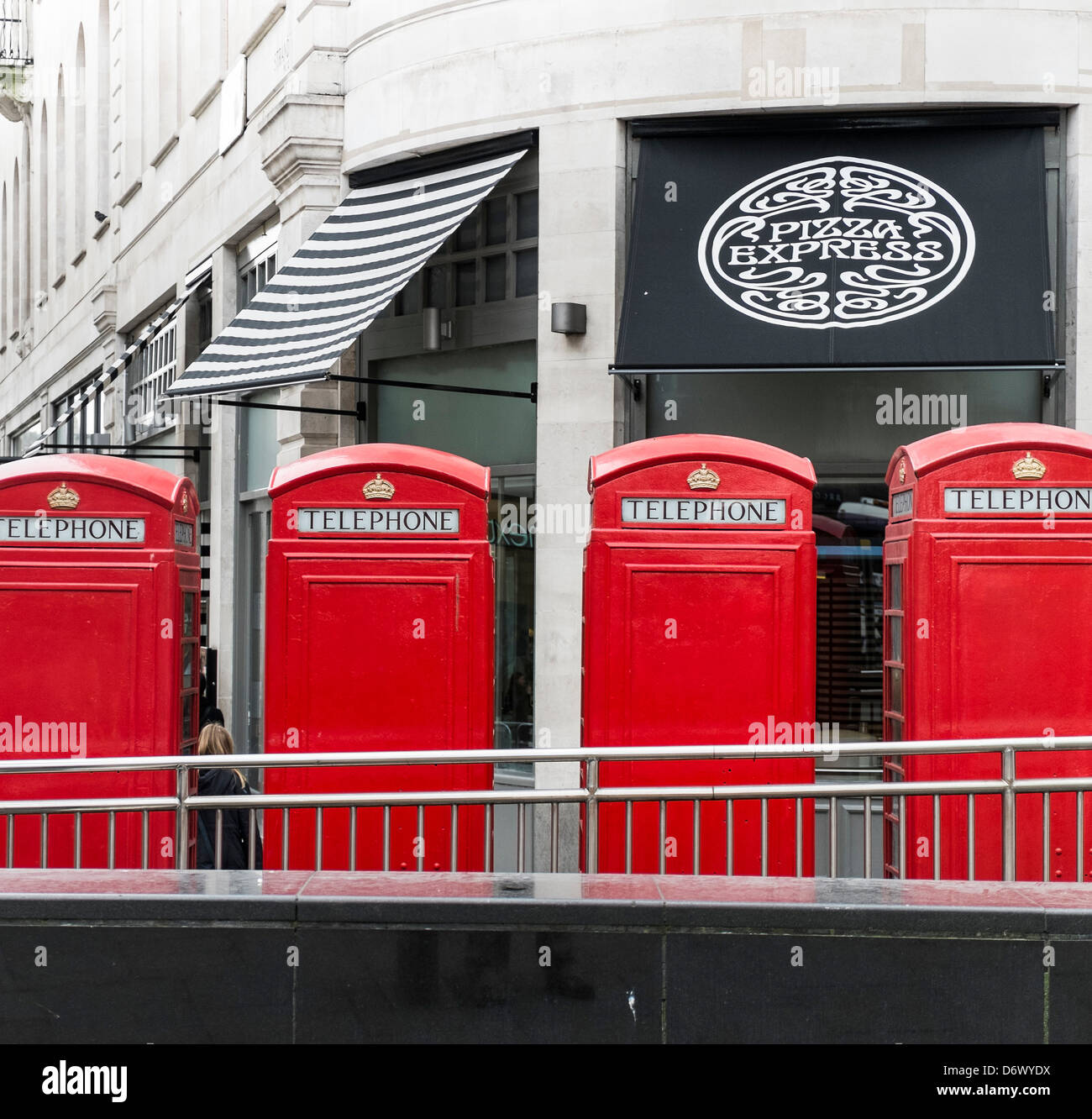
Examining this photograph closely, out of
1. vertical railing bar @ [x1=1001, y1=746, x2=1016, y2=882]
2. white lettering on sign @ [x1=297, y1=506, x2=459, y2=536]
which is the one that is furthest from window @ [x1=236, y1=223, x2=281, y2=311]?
vertical railing bar @ [x1=1001, y1=746, x2=1016, y2=882]

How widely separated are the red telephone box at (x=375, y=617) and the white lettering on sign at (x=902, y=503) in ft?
7.09

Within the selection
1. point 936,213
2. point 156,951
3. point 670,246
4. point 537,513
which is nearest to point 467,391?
point 537,513

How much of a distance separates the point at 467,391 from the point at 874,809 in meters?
4.72

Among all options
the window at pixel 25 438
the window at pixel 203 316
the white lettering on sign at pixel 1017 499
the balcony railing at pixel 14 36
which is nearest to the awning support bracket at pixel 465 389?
the white lettering on sign at pixel 1017 499

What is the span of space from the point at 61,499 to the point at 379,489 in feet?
5.41

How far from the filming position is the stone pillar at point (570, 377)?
38.2ft

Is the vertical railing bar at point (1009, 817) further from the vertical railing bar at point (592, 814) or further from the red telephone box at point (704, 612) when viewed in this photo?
the vertical railing bar at point (592, 814)

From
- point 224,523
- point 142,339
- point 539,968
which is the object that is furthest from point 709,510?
point 142,339

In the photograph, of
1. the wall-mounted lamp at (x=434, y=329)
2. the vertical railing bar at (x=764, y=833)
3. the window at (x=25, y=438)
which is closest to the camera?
the vertical railing bar at (x=764, y=833)

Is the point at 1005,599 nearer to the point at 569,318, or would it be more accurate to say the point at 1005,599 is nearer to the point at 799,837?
the point at 799,837

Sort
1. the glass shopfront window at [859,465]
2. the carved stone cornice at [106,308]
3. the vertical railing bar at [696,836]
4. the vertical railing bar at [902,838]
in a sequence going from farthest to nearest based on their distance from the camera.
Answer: the carved stone cornice at [106,308] < the glass shopfront window at [859,465] < the vertical railing bar at [902,838] < the vertical railing bar at [696,836]

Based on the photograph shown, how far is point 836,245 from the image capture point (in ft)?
35.9

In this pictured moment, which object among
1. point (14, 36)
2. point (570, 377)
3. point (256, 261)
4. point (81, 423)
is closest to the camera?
point (570, 377)

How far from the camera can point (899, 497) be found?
789 centimetres
